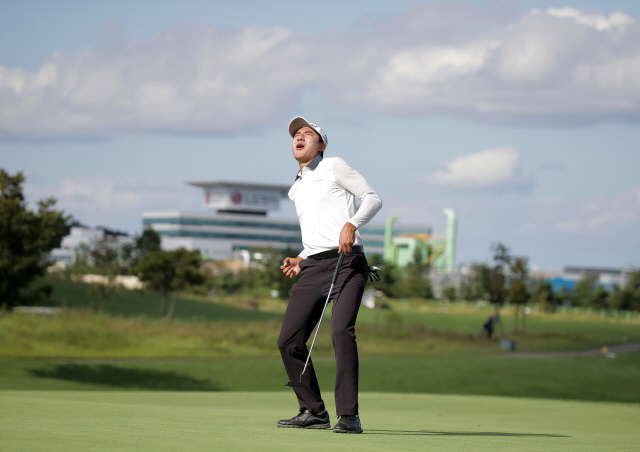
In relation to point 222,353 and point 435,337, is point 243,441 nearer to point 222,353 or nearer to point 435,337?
point 222,353

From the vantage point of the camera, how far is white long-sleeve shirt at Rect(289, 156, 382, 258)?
19.4ft

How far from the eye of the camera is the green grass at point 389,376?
24.2 metres

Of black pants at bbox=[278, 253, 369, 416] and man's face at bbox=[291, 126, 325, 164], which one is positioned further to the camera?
man's face at bbox=[291, 126, 325, 164]

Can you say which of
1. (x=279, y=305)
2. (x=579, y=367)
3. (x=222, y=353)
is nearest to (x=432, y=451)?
(x=579, y=367)

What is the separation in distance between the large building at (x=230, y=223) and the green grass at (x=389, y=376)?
119676 millimetres

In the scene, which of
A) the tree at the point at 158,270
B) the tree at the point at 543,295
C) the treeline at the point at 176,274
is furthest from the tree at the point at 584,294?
the tree at the point at 158,270

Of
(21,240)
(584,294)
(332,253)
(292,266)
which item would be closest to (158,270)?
(21,240)

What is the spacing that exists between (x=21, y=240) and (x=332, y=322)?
2170cm

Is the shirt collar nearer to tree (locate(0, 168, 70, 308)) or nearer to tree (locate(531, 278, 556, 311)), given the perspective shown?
tree (locate(0, 168, 70, 308))

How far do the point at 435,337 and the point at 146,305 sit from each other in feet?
90.5

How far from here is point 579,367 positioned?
94.1 ft

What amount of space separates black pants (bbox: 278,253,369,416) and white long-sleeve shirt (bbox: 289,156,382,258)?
164mm

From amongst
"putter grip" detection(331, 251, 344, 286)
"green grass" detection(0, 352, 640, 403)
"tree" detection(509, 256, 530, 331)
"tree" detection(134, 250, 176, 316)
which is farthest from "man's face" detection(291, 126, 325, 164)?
"tree" detection(509, 256, 530, 331)

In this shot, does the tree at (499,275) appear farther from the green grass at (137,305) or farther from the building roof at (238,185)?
the building roof at (238,185)
